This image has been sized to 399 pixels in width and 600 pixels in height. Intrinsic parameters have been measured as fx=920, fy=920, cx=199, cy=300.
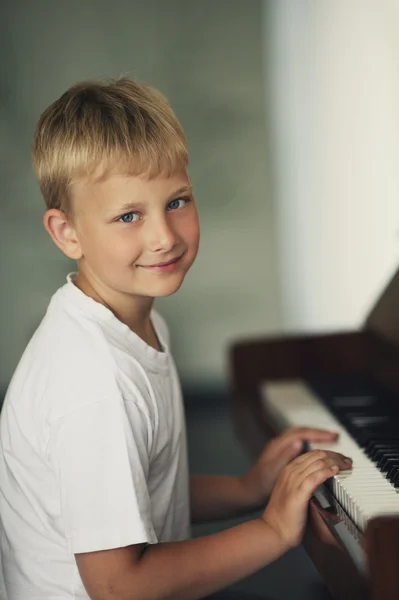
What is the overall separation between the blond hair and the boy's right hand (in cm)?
42

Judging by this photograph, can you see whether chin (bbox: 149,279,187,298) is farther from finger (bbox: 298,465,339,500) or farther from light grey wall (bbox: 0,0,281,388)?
light grey wall (bbox: 0,0,281,388)

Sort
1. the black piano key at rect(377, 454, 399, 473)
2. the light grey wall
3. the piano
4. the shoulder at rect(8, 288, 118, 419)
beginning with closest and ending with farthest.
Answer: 1. the piano
2. the shoulder at rect(8, 288, 118, 419)
3. the black piano key at rect(377, 454, 399, 473)
4. the light grey wall

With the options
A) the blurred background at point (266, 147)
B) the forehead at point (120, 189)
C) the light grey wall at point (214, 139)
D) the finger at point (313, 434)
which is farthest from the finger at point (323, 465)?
the light grey wall at point (214, 139)

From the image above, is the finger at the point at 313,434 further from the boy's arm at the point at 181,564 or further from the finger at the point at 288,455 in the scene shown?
the boy's arm at the point at 181,564

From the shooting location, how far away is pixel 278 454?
56.8 inches

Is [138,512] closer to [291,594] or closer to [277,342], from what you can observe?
[291,594]

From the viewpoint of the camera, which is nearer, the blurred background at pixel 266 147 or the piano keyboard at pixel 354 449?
the piano keyboard at pixel 354 449

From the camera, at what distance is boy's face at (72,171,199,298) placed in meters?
1.16

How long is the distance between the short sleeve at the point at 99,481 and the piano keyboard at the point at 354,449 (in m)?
0.26

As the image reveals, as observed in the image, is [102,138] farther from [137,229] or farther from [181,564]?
[181,564]

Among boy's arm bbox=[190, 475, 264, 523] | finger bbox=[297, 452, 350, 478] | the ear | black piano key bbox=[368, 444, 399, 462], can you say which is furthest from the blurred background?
the ear

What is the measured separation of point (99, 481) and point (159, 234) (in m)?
0.31

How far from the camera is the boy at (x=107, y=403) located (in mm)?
1092

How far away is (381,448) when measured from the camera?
1.35m
